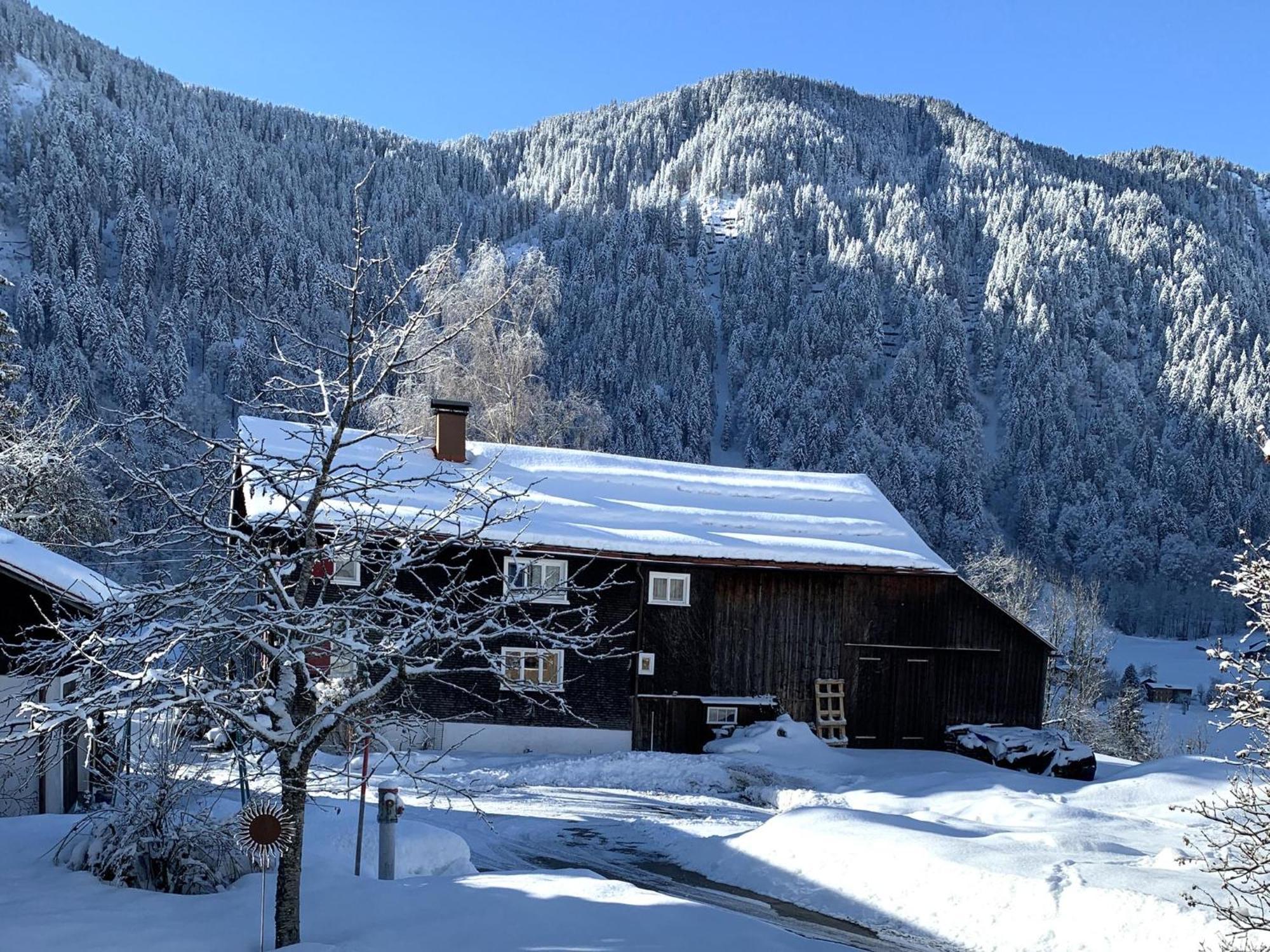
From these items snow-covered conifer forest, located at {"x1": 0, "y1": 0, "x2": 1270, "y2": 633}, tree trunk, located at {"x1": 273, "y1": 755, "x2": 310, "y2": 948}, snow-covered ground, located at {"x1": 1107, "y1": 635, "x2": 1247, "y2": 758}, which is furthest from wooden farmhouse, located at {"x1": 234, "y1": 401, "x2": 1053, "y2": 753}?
snow-covered conifer forest, located at {"x1": 0, "y1": 0, "x2": 1270, "y2": 633}

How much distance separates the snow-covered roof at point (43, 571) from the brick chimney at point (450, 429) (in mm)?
12744

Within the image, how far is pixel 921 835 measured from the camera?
14.3m

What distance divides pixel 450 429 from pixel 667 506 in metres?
6.40

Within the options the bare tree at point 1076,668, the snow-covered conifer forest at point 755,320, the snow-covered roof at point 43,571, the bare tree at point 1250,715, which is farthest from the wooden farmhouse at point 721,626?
the snow-covered conifer forest at point 755,320

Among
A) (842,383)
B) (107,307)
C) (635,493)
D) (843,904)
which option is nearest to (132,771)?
(843,904)

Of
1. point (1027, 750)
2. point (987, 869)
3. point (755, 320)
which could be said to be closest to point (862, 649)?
point (1027, 750)

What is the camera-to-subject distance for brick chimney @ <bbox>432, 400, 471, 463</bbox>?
27812mm

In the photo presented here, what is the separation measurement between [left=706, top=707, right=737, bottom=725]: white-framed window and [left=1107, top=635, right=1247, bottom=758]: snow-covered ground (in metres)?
37.5

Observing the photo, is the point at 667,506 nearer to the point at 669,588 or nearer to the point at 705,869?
the point at 669,588

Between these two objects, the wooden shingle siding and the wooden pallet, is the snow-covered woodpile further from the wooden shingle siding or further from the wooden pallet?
the wooden shingle siding

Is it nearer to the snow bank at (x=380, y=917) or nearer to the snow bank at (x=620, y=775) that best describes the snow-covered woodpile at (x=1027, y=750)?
the snow bank at (x=620, y=775)

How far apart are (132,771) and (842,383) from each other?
14413 centimetres

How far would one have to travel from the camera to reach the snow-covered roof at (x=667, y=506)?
84.5 ft

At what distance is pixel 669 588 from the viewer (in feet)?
87.1
